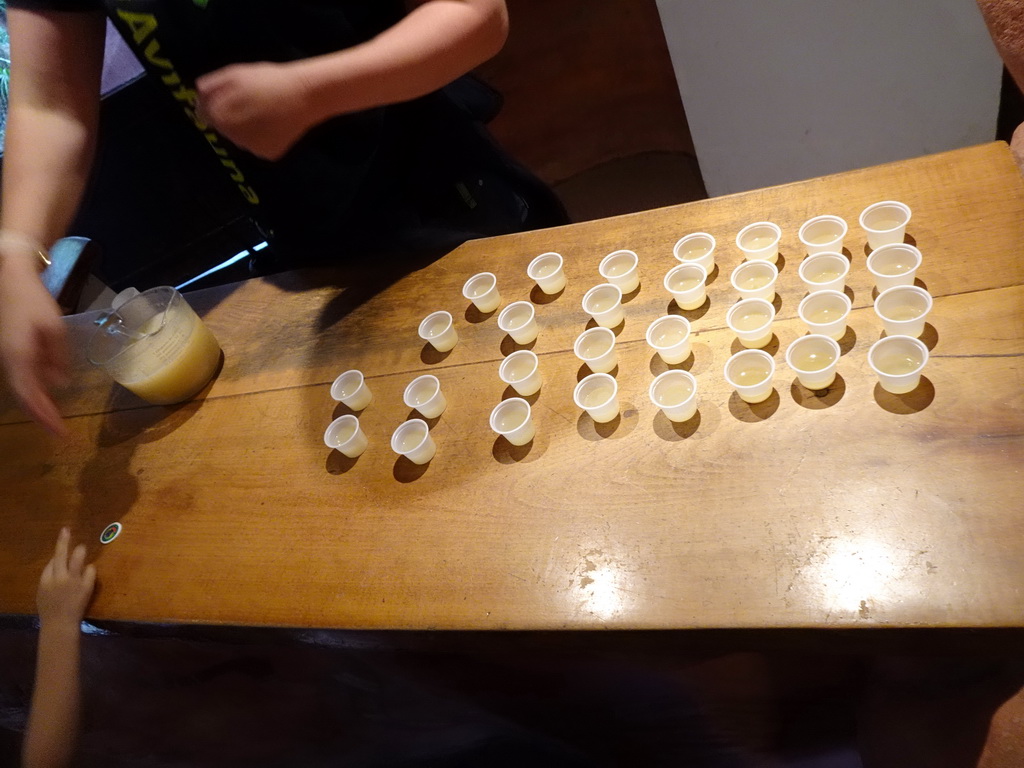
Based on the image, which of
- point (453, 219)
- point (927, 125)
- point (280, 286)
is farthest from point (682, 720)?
point (927, 125)

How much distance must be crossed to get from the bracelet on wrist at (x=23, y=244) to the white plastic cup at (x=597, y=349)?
4.85 ft

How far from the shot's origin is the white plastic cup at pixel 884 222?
1.42m

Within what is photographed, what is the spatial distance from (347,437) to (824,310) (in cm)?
103

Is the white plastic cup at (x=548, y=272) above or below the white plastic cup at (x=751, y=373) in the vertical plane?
above

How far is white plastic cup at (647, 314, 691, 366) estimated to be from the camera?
1.42 metres

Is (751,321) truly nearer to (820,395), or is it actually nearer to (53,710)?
(820,395)

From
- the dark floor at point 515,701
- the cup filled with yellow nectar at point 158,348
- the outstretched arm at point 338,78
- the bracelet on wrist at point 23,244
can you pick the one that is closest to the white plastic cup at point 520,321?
the outstretched arm at point 338,78

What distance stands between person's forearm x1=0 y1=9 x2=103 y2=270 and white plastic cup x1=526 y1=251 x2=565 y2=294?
4.29 ft

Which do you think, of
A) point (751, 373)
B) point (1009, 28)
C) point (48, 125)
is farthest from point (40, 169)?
point (1009, 28)

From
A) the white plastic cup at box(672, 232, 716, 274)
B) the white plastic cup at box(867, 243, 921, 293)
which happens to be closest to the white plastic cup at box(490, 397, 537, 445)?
the white plastic cup at box(672, 232, 716, 274)

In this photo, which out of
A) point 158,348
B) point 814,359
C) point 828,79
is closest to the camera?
point 814,359

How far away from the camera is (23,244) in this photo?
190cm

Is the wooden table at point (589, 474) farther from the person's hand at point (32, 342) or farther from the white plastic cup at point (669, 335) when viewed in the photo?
the person's hand at point (32, 342)

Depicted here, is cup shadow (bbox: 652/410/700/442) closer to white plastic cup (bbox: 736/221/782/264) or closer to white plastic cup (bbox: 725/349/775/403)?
white plastic cup (bbox: 725/349/775/403)
